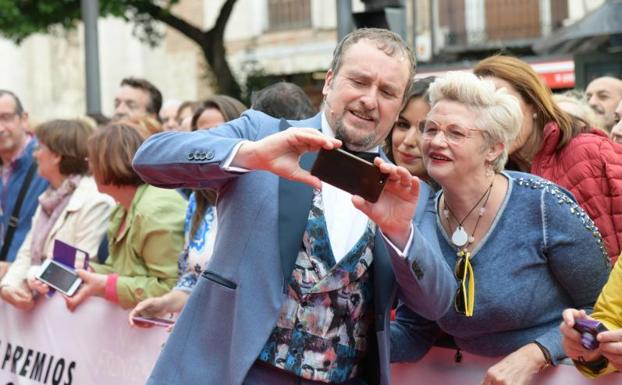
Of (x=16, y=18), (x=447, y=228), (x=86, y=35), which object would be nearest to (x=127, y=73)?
(x=16, y=18)

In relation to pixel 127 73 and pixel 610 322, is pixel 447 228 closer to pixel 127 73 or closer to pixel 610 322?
pixel 610 322

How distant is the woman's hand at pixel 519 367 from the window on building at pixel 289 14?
21.8 m

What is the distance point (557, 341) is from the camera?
3.98 meters

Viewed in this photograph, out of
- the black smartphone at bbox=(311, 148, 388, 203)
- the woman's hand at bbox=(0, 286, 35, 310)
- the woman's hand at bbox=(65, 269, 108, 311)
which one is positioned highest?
the black smartphone at bbox=(311, 148, 388, 203)

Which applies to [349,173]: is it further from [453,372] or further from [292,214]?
[453,372]

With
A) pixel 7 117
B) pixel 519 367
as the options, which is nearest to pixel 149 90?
pixel 7 117

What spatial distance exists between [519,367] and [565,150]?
4.06 feet

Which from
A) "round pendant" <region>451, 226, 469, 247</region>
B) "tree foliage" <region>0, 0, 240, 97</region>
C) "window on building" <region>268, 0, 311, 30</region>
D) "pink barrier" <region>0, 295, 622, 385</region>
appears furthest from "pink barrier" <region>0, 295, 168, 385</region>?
"window on building" <region>268, 0, 311, 30</region>

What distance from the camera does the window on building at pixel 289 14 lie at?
25547 mm

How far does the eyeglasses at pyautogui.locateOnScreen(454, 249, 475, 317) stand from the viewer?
3930 millimetres

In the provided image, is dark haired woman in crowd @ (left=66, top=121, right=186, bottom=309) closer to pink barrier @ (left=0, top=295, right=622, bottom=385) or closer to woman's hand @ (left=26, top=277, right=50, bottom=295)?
pink barrier @ (left=0, top=295, right=622, bottom=385)

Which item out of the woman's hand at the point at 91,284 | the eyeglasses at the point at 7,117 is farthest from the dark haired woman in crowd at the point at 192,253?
the eyeglasses at the point at 7,117

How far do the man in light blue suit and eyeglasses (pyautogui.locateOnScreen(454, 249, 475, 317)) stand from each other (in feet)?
0.80

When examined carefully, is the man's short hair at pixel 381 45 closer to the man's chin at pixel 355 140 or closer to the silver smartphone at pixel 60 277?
the man's chin at pixel 355 140
